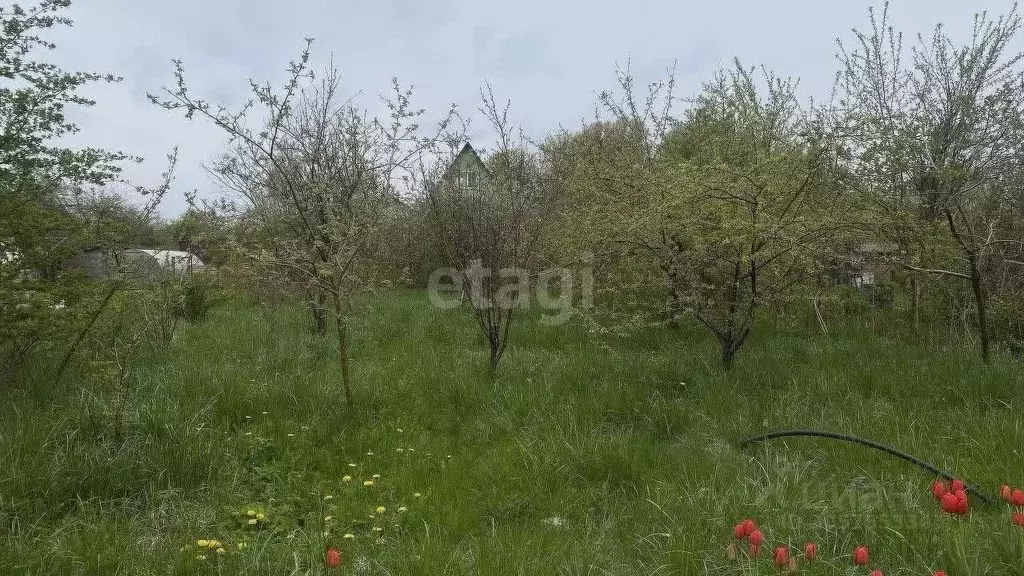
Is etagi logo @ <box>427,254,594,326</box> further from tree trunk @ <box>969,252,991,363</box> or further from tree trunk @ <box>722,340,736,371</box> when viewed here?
tree trunk @ <box>969,252,991,363</box>

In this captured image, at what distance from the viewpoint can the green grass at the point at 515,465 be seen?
7.29 feet

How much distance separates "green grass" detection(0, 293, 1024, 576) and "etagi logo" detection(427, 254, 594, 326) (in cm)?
70

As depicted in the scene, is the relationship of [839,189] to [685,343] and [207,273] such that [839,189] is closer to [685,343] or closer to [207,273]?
[685,343]

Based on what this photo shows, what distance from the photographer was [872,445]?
294 centimetres

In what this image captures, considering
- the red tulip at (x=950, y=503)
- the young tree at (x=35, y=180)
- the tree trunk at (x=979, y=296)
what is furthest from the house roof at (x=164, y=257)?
the tree trunk at (x=979, y=296)

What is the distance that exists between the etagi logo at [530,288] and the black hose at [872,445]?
107 inches

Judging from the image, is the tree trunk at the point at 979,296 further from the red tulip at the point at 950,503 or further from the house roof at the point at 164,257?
the house roof at the point at 164,257

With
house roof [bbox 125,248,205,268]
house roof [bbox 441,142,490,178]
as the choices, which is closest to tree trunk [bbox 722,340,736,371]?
house roof [bbox 441,142,490,178]

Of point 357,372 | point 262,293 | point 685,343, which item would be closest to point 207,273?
point 262,293

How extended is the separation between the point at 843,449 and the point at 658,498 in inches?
46.0

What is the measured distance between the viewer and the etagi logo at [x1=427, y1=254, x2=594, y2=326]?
216 inches

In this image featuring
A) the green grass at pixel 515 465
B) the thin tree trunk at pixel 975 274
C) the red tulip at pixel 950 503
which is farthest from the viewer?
the thin tree trunk at pixel 975 274

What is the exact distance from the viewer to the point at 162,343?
5809 millimetres

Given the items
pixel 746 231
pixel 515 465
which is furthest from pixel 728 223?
pixel 515 465
